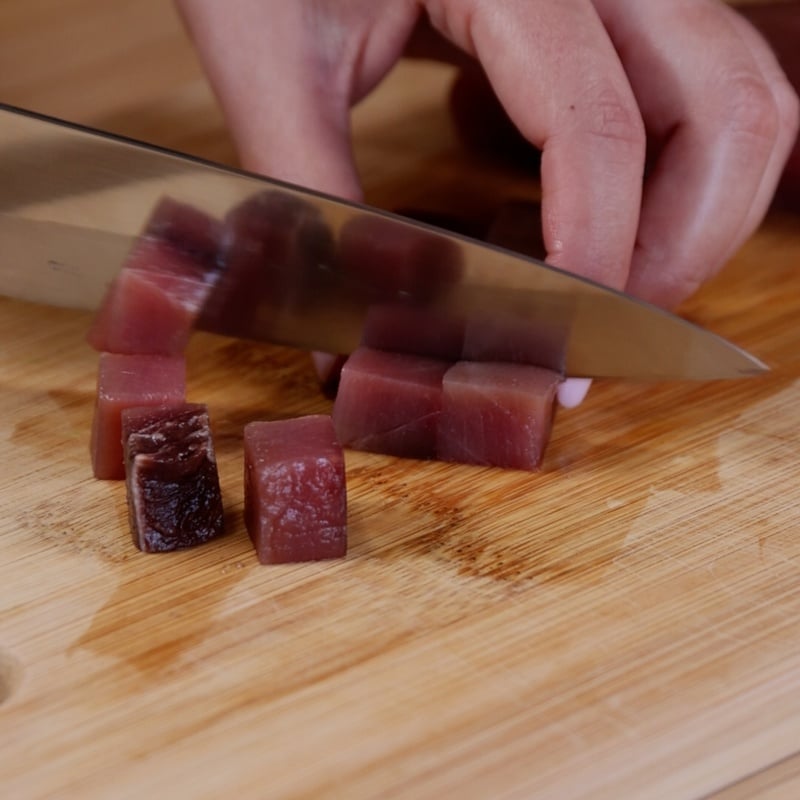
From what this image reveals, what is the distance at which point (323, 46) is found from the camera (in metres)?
3.34

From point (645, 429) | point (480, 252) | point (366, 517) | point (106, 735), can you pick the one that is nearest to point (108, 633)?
point (106, 735)

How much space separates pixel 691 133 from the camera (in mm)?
3279

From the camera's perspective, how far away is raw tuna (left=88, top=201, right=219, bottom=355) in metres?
3.00

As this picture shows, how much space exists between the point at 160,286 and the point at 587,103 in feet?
3.74

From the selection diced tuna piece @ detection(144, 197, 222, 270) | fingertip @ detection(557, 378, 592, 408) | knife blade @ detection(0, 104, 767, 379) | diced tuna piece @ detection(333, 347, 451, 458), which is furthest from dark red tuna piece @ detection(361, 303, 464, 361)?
diced tuna piece @ detection(144, 197, 222, 270)

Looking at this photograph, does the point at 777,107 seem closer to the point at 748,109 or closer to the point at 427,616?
the point at 748,109

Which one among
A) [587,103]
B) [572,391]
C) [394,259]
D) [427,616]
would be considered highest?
[587,103]

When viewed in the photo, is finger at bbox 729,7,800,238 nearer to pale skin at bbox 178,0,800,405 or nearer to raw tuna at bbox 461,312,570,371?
pale skin at bbox 178,0,800,405

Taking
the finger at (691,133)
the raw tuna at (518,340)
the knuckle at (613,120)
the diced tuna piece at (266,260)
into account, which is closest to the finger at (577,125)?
the knuckle at (613,120)

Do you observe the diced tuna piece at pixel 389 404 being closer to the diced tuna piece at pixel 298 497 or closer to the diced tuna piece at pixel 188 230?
the diced tuna piece at pixel 298 497

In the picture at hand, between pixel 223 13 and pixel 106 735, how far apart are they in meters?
2.03

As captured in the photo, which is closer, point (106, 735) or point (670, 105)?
point (106, 735)

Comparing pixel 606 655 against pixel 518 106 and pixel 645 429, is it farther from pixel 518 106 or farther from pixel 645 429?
pixel 518 106

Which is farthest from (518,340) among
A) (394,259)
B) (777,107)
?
(777,107)
